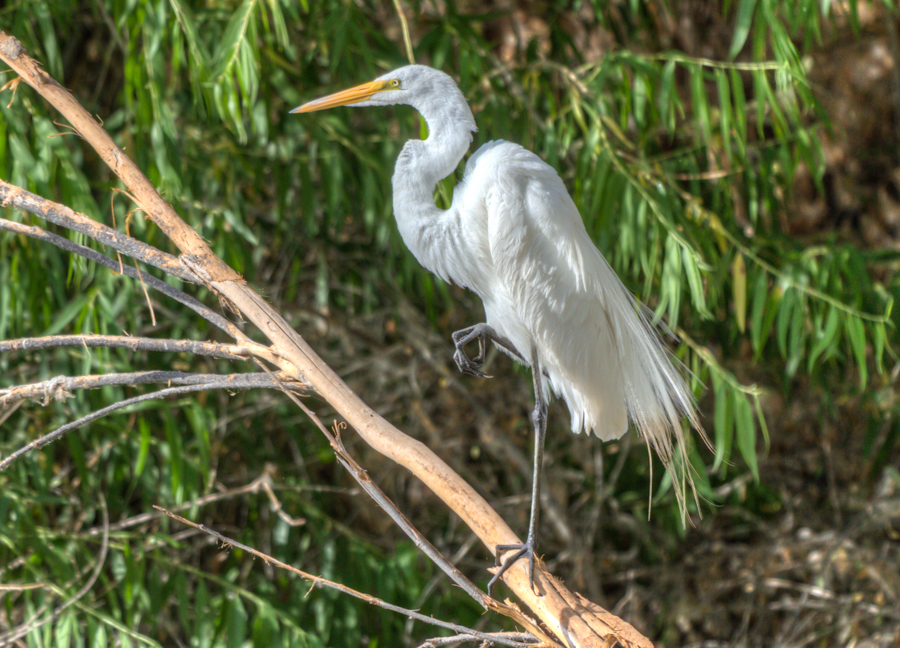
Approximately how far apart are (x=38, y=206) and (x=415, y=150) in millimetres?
507

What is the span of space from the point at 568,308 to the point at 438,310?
1.00 m

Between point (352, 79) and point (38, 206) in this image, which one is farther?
point (352, 79)

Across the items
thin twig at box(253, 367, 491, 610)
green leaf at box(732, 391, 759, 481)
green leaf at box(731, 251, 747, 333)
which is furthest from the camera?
green leaf at box(731, 251, 747, 333)

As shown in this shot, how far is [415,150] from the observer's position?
111 centimetres

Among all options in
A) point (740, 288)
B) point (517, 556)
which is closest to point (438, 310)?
point (740, 288)

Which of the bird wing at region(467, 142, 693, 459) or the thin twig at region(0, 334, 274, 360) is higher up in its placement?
the thin twig at region(0, 334, 274, 360)

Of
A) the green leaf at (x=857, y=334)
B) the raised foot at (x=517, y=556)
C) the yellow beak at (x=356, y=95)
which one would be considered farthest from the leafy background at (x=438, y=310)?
the raised foot at (x=517, y=556)

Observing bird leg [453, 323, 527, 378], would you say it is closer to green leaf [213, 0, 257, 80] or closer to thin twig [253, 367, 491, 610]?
thin twig [253, 367, 491, 610]

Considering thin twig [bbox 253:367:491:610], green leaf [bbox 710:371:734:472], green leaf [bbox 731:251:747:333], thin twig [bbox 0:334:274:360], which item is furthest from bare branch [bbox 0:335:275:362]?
green leaf [bbox 731:251:747:333]

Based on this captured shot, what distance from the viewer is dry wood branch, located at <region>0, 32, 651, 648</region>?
75 centimetres

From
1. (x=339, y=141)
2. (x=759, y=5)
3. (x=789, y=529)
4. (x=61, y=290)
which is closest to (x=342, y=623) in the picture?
A: (x=61, y=290)

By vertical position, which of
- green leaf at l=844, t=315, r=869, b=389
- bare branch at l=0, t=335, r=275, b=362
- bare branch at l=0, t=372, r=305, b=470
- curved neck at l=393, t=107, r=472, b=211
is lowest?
green leaf at l=844, t=315, r=869, b=389

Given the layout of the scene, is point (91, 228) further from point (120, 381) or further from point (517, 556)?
point (517, 556)

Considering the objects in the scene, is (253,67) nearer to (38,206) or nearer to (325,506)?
(38,206)
